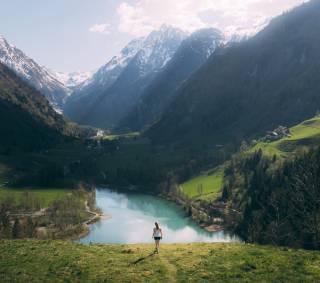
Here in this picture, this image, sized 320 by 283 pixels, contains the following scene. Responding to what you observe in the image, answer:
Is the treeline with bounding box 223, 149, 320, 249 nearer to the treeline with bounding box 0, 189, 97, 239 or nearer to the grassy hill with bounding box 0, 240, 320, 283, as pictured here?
the treeline with bounding box 0, 189, 97, 239

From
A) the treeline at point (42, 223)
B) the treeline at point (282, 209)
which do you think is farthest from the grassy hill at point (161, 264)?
the treeline at point (42, 223)

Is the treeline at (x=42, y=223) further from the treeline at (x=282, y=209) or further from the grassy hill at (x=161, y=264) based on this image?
the grassy hill at (x=161, y=264)

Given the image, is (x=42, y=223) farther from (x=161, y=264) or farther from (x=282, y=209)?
(x=161, y=264)

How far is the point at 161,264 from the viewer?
138 feet

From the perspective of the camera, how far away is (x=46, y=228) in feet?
573

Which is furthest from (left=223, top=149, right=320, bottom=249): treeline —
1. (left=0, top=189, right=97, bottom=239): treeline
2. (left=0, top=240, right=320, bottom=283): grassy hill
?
(left=0, top=240, right=320, bottom=283): grassy hill

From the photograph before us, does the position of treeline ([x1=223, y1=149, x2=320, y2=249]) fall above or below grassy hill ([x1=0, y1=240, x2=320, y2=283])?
above

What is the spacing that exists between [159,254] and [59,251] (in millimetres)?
10624

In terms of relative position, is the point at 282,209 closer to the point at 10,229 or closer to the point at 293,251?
the point at 10,229

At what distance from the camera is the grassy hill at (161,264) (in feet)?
126

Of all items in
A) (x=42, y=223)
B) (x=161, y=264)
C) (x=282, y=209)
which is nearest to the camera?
(x=161, y=264)

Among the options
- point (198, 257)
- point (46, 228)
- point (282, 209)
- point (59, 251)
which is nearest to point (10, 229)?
point (46, 228)

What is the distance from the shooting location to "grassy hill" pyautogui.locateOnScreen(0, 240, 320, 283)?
38.3 m

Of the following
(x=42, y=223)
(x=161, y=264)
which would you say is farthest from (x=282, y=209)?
(x=161, y=264)
